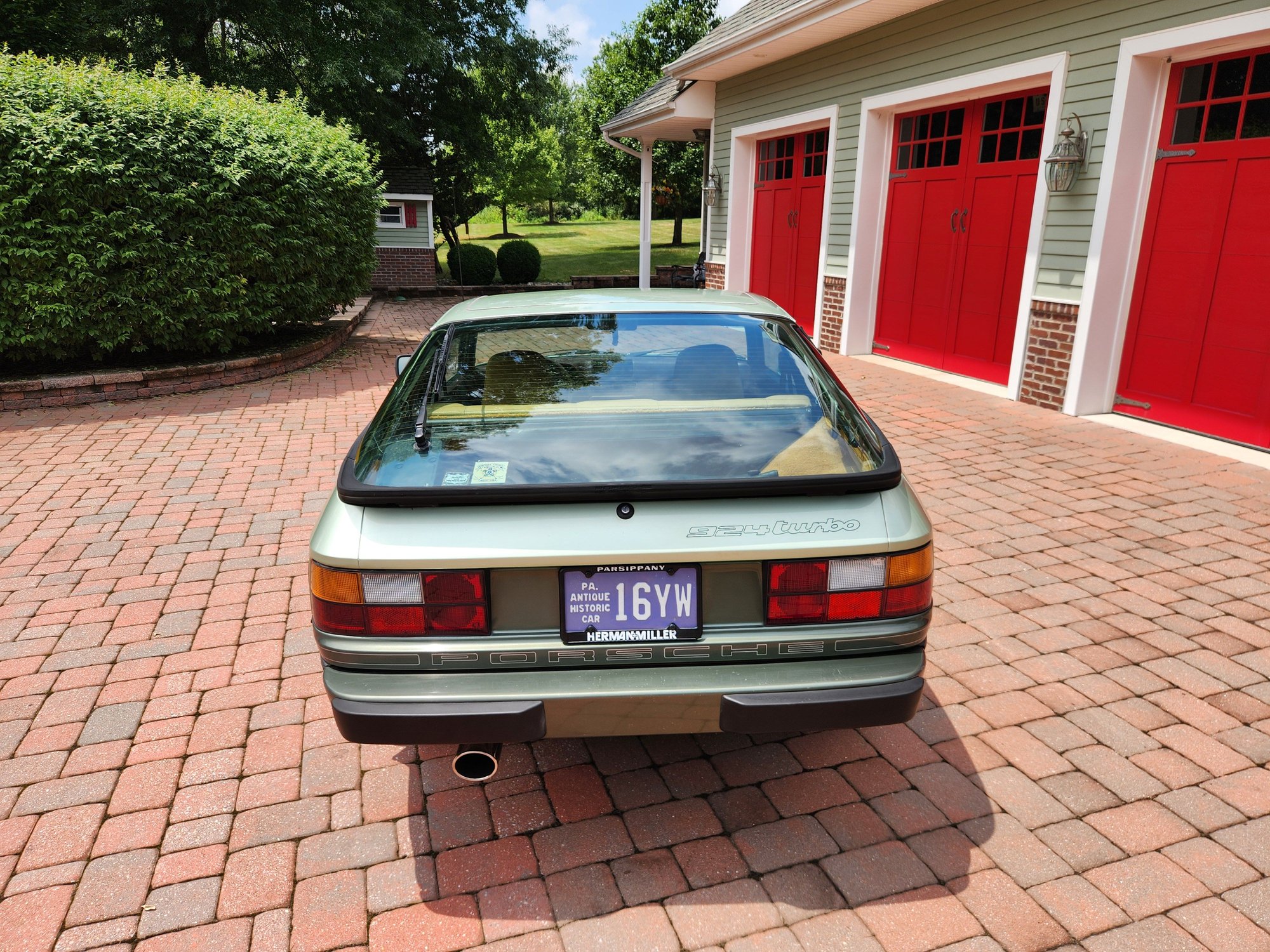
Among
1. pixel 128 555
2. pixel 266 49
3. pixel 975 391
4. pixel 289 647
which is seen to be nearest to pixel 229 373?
pixel 128 555

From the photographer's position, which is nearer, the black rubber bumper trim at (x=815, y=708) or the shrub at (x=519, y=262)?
the black rubber bumper trim at (x=815, y=708)

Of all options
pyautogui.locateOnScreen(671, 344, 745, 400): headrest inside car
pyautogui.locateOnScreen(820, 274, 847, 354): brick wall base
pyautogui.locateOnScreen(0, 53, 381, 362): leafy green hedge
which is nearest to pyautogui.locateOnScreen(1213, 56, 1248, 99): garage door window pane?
pyautogui.locateOnScreen(820, 274, 847, 354): brick wall base

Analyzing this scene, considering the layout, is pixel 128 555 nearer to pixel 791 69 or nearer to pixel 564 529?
pixel 564 529

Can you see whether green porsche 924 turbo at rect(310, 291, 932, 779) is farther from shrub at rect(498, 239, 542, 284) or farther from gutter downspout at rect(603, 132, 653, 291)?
shrub at rect(498, 239, 542, 284)

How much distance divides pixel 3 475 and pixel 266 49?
19585 millimetres

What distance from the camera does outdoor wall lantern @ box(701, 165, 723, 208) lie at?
1437cm

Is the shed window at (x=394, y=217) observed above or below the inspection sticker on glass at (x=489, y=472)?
above

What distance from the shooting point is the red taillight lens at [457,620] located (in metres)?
2.15

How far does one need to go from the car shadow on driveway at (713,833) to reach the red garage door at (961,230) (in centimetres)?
661

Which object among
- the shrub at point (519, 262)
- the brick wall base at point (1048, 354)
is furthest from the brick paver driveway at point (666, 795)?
the shrub at point (519, 262)

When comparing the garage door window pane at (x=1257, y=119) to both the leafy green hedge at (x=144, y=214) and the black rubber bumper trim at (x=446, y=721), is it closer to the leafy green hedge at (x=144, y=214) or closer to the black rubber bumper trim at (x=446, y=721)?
the black rubber bumper trim at (x=446, y=721)

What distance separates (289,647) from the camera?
3.62 metres

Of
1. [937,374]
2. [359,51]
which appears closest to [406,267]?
[359,51]

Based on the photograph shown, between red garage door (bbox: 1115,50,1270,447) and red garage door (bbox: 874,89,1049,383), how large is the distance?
144 cm
